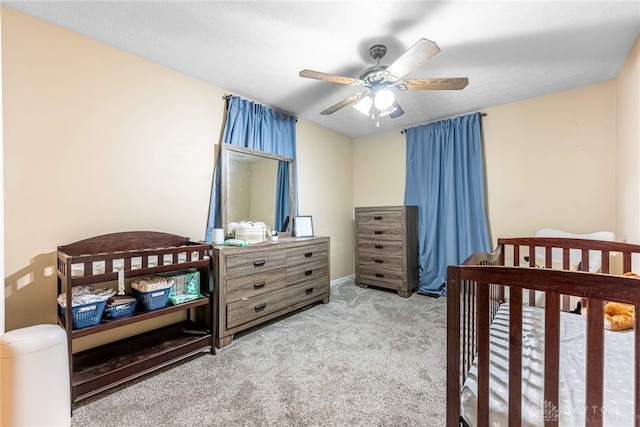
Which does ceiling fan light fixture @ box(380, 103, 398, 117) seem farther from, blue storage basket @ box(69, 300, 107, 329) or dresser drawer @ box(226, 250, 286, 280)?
blue storage basket @ box(69, 300, 107, 329)

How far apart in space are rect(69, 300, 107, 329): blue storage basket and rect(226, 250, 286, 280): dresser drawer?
2.69 ft

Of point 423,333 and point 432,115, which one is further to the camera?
point 432,115

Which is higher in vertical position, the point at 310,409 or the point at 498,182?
the point at 498,182

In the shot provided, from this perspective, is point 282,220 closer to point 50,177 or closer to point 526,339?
point 50,177

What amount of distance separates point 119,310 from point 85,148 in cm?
116

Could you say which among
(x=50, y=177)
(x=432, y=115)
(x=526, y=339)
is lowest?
(x=526, y=339)

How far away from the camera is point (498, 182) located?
3.22 metres

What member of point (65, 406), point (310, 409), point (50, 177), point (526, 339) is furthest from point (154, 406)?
point (526, 339)

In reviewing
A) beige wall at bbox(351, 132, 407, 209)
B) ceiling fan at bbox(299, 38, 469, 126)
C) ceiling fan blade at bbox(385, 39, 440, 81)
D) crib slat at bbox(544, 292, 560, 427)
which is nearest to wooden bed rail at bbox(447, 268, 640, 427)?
crib slat at bbox(544, 292, 560, 427)

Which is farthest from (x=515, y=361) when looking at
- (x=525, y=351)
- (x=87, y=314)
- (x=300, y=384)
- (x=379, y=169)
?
(x=379, y=169)

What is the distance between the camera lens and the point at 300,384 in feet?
5.57

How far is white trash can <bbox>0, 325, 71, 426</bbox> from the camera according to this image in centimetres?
124

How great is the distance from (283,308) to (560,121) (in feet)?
11.2

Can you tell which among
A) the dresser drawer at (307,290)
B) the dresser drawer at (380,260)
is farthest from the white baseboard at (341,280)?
the dresser drawer at (307,290)
